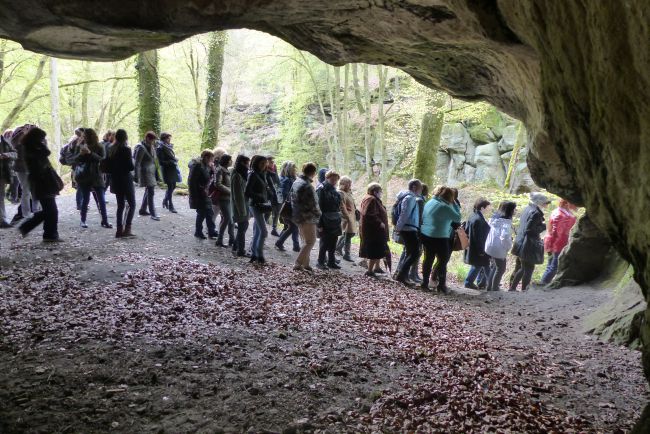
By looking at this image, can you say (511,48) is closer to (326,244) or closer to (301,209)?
(301,209)

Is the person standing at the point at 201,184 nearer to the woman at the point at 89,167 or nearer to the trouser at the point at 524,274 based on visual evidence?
the woman at the point at 89,167

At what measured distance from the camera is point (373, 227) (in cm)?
1035

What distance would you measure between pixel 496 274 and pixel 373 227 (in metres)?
3.53

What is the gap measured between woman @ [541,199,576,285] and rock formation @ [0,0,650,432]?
4186 mm

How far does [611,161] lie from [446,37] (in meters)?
3.05

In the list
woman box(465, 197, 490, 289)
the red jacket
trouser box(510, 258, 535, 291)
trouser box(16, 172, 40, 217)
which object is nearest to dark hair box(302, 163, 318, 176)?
woman box(465, 197, 490, 289)

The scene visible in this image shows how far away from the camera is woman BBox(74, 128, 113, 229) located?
973 cm

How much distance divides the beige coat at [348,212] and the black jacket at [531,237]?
4.04m

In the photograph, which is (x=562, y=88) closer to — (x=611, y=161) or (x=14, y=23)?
(x=611, y=161)

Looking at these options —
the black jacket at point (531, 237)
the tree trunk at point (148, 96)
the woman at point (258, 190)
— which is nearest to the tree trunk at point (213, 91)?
the tree trunk at point (148, 96)

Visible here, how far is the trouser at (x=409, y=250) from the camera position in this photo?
1014 centimetres

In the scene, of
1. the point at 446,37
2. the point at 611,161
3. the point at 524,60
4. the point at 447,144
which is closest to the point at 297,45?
the point at 446,37

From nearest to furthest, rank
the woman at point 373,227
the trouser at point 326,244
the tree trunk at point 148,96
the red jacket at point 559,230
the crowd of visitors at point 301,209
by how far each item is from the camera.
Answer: the crowd of visitors at point 301,209 → the woman at point 373,227 → the trouser at point 326,244 → the red jacket at point 559,230 → the tree trunk at point 148,96

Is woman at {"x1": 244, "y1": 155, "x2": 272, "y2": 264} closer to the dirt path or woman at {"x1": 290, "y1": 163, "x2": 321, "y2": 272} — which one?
woman at {"x1": 290, "y1": 163, "x2": 321, "y2": 272}
